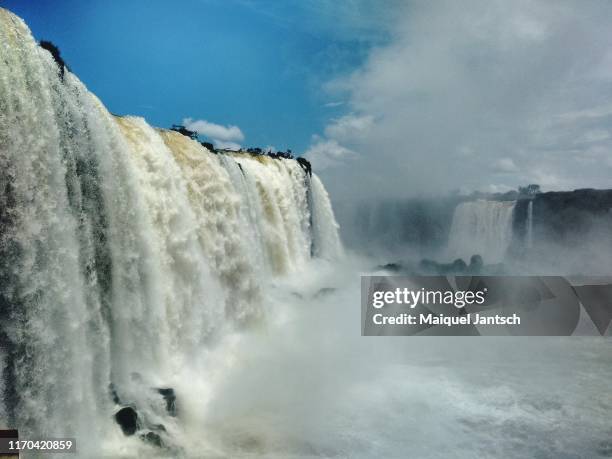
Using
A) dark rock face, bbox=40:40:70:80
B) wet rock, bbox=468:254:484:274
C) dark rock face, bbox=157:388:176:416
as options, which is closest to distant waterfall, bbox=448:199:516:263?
wet rock, bbox=468:254:484:274

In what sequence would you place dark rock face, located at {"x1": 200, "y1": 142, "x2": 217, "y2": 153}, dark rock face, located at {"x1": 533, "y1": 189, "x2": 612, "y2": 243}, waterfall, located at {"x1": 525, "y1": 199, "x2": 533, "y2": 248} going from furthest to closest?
waterfall, located at {"x1": 525, "y1": 199, "x2": 533, "y2": 248}, dark rock face, located at {"x1": 533, "y1": 189, "x2": 612, "y2": 243}, dark rock face, located at {"x1": 200, "y1": 142, "x2": 217, "y2": 153}

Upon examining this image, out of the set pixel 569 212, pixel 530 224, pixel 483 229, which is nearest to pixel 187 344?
pixel 483 229

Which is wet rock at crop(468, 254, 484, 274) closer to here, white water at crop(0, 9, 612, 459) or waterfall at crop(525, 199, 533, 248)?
waterfall at crop(525, 199, 533, 248)

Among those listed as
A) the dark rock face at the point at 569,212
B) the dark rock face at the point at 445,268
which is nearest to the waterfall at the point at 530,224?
the dark rock face at the point at 569,212

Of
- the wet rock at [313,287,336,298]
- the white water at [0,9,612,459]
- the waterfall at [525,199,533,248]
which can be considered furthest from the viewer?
the waterfall at [525,199,533,248]

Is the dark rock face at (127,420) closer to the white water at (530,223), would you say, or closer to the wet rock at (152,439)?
the wet rock at (152,439)

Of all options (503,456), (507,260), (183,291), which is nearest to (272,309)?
(183,291)
